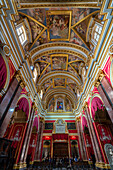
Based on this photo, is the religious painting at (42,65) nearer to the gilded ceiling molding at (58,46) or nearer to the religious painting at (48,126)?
the gilded ceiling molding at (58,46)

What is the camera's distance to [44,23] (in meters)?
8.20

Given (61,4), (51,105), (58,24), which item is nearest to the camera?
(61,4)

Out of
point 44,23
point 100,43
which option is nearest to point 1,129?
point 100,43

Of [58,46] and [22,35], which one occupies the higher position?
[58,46]

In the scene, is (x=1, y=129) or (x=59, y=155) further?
(x=59, y=155)

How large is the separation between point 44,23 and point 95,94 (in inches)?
326

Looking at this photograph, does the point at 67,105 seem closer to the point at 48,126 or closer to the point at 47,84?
the point at 48,126

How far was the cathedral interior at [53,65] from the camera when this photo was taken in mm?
5426

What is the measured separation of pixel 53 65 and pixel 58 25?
17.0 ft

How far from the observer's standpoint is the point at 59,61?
39.9ft

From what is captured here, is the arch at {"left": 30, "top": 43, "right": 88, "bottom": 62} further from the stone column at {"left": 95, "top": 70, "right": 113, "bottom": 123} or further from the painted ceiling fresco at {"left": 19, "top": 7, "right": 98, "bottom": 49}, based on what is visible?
the stone column at {"left": 95, "top": 70, "right": 113, "bottom": 123}

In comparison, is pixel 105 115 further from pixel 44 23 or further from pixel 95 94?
pixel 44 23

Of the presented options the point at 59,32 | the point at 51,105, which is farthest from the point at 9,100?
the point at 51,105

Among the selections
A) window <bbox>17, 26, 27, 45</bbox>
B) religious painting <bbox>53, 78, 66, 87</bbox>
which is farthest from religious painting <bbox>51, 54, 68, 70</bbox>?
window <bbox>17, 26, 27, 45</bbox>
